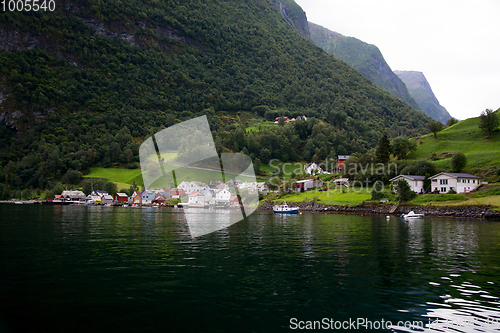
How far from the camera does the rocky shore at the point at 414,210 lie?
58.4 metres

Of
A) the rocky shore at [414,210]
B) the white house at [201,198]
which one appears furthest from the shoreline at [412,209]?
the white house at [201,198]

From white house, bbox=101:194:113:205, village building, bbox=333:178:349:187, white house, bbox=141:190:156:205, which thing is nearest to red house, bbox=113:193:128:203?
white house, bbox=101:194:113:205

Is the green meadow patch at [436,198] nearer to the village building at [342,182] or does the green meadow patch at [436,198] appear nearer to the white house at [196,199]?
the village building at [342,182]

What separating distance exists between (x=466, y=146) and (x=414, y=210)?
179 feet

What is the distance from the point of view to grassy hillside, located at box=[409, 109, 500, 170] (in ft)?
278

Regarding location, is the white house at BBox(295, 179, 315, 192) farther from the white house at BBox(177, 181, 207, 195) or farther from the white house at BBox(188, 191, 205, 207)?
the white house at BBox(177, 181, 207, 195)

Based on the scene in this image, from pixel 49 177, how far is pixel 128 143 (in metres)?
44.3

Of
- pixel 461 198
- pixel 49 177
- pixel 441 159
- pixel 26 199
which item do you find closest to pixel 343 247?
pixel 461 198

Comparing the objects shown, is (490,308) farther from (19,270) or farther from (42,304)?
(19,270)

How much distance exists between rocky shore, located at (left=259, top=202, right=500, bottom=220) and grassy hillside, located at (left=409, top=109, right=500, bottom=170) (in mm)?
24942

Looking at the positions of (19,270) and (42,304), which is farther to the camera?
(19,270)

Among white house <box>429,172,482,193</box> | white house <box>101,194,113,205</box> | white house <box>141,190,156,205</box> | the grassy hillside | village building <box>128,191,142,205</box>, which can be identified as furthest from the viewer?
white house <box>141,190,156,205</box>

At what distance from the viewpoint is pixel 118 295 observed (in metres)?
12.5

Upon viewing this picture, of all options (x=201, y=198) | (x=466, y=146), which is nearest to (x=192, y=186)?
(x=201, y=198)
